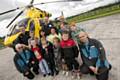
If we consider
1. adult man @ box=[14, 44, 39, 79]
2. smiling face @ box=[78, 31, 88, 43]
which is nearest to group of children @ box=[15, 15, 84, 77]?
adult man @ box=[14, 44, 39, 79]

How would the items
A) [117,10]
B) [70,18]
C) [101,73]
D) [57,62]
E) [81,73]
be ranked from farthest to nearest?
[70,18], [117,10], [57,62], [81,73], [101,73]

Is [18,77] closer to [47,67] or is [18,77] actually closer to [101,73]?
[47,67]

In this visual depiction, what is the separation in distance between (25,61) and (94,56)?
6.88ft

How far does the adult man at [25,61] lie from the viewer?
730 cm

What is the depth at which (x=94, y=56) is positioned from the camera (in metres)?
6.39

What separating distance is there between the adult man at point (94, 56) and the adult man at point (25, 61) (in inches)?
65.6

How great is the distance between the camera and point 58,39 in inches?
280

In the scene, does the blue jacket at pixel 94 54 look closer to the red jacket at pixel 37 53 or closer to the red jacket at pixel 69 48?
the red jacket at pixel 69 48

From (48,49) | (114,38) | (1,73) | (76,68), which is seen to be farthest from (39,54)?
(114,38)

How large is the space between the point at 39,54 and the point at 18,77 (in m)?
1.64

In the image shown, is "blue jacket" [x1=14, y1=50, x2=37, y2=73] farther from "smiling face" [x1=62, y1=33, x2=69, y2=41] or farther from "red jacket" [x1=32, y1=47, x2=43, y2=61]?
"smiling face" [x1=62, y1=33, x2=69, y2=41]

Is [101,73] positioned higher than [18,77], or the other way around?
[101,73]

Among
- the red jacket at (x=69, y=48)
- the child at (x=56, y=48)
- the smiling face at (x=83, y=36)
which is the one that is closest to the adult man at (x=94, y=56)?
the smiling face at (x=83, y=36)

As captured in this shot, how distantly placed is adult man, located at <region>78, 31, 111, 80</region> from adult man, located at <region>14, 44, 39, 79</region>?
167cm
